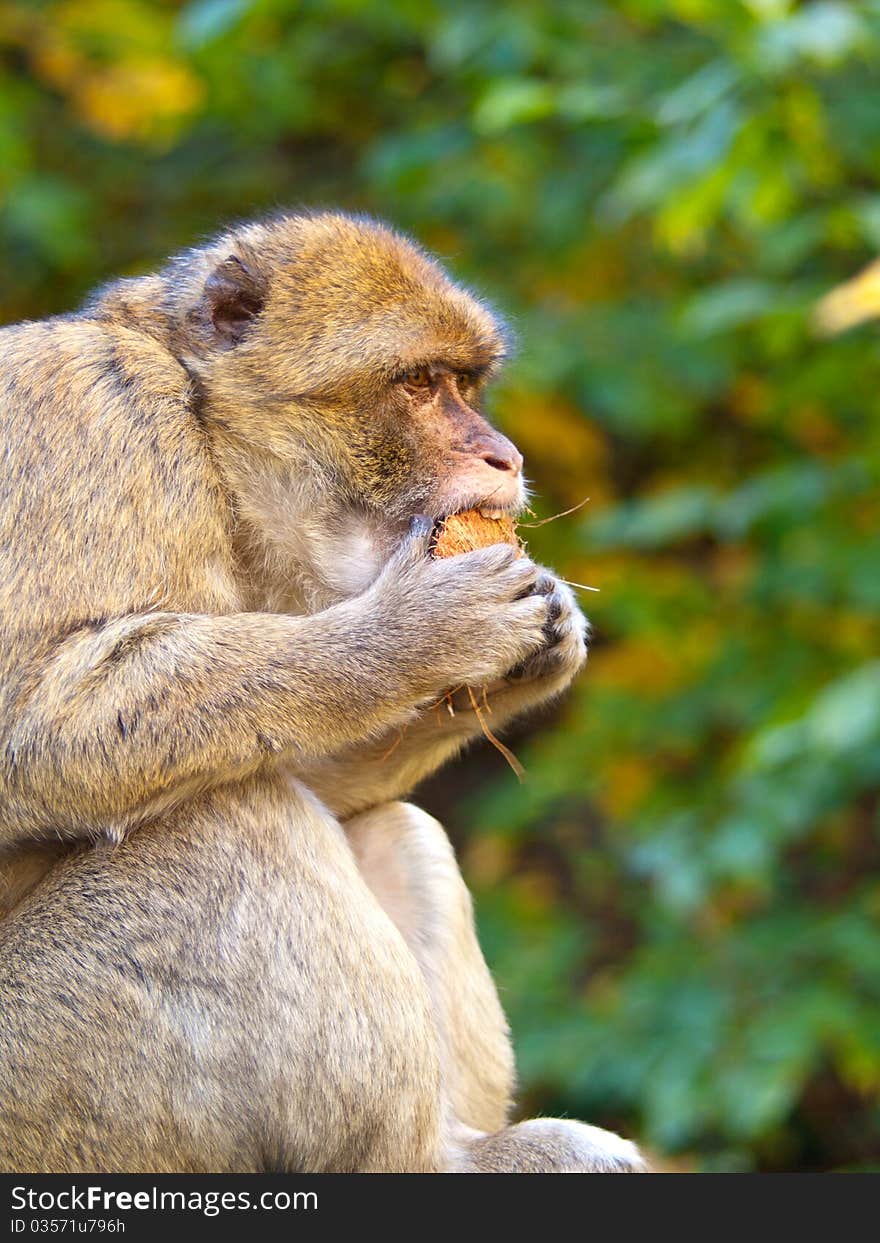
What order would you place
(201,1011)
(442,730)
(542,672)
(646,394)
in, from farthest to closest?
(646,394)
(442,730)
(542,672)
(201,1011)

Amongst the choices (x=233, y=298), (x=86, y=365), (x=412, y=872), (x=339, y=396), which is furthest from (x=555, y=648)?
(x=86, y=365)

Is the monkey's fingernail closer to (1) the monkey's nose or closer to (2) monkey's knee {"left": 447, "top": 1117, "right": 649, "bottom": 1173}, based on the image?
(1) the monkey's nose

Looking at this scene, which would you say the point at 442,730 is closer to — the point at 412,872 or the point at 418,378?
the point at 412,872

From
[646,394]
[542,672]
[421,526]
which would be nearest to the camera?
[421,526]

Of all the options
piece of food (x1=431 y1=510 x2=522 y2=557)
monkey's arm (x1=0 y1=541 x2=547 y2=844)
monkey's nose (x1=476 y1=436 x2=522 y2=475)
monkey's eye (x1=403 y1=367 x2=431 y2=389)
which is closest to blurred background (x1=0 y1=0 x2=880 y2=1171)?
monkey's eye (x1=403 y1=367 x2=431 y2=389)

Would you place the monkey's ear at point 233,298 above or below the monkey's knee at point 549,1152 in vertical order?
above

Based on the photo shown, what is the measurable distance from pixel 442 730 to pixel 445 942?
53 centimetres

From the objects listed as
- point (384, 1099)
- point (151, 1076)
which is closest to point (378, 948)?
point (384, 1099)

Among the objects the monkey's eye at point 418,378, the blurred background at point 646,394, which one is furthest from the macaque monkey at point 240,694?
the blurred background at point 646,394

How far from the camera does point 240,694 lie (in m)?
3.37

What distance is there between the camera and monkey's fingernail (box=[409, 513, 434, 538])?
3.70 metres

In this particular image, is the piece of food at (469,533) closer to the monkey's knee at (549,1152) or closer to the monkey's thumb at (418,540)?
the monkey's thumb at (418,540)

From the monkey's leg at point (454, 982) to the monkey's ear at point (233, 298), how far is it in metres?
1.29

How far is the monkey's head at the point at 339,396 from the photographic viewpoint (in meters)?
3.80
